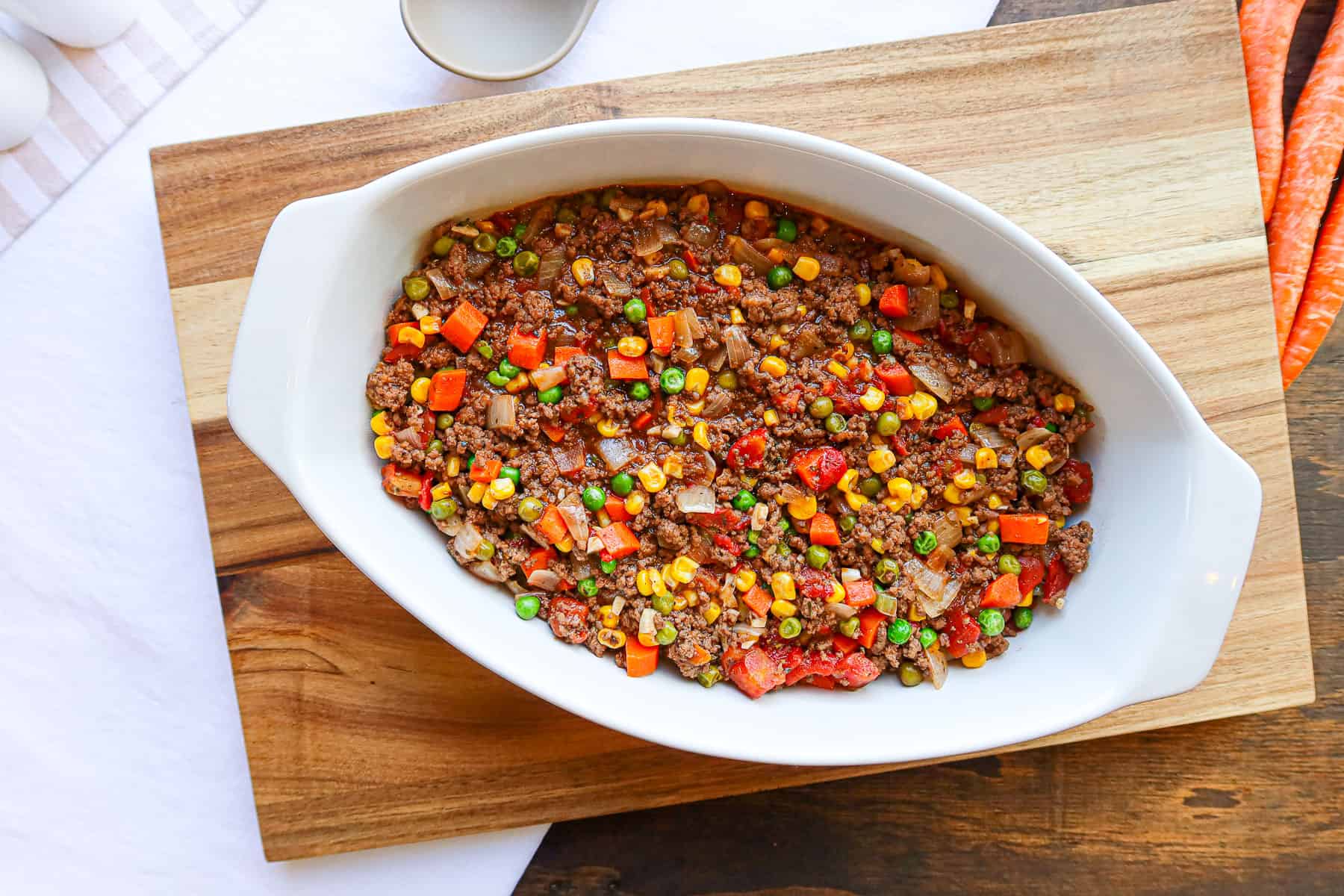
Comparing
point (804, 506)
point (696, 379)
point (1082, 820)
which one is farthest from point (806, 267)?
point (1082, 820)

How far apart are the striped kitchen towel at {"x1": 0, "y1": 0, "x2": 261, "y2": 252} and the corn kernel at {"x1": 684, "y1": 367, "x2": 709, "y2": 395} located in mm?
2024

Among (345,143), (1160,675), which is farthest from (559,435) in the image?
(1160,675)

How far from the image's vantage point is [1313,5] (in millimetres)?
3078

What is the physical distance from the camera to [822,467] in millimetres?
2637

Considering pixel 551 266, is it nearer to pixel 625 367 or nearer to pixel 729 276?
pixel 625 367

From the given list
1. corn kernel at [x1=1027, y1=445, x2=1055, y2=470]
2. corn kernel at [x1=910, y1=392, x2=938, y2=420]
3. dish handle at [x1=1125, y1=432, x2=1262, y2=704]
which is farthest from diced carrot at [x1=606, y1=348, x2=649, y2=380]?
dish handle at [x1=1125, y1=432, x2=1262, y2=704]

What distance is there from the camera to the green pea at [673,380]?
262cm

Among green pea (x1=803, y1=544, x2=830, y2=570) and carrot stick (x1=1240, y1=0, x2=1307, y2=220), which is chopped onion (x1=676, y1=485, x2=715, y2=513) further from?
carrot stick (x1=1240, y1=0, x2=1307, y2=220)

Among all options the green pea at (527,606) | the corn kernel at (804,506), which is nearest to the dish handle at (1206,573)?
the corn kernel at (804,506)

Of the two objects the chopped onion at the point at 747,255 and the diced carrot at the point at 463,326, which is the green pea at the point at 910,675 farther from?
the diced carrot at the point at 463,326

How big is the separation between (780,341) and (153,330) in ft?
7.12

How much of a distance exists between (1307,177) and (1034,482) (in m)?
1.43

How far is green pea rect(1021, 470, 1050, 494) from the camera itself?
8.79ft

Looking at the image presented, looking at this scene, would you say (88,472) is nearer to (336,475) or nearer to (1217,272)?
(336,475)
